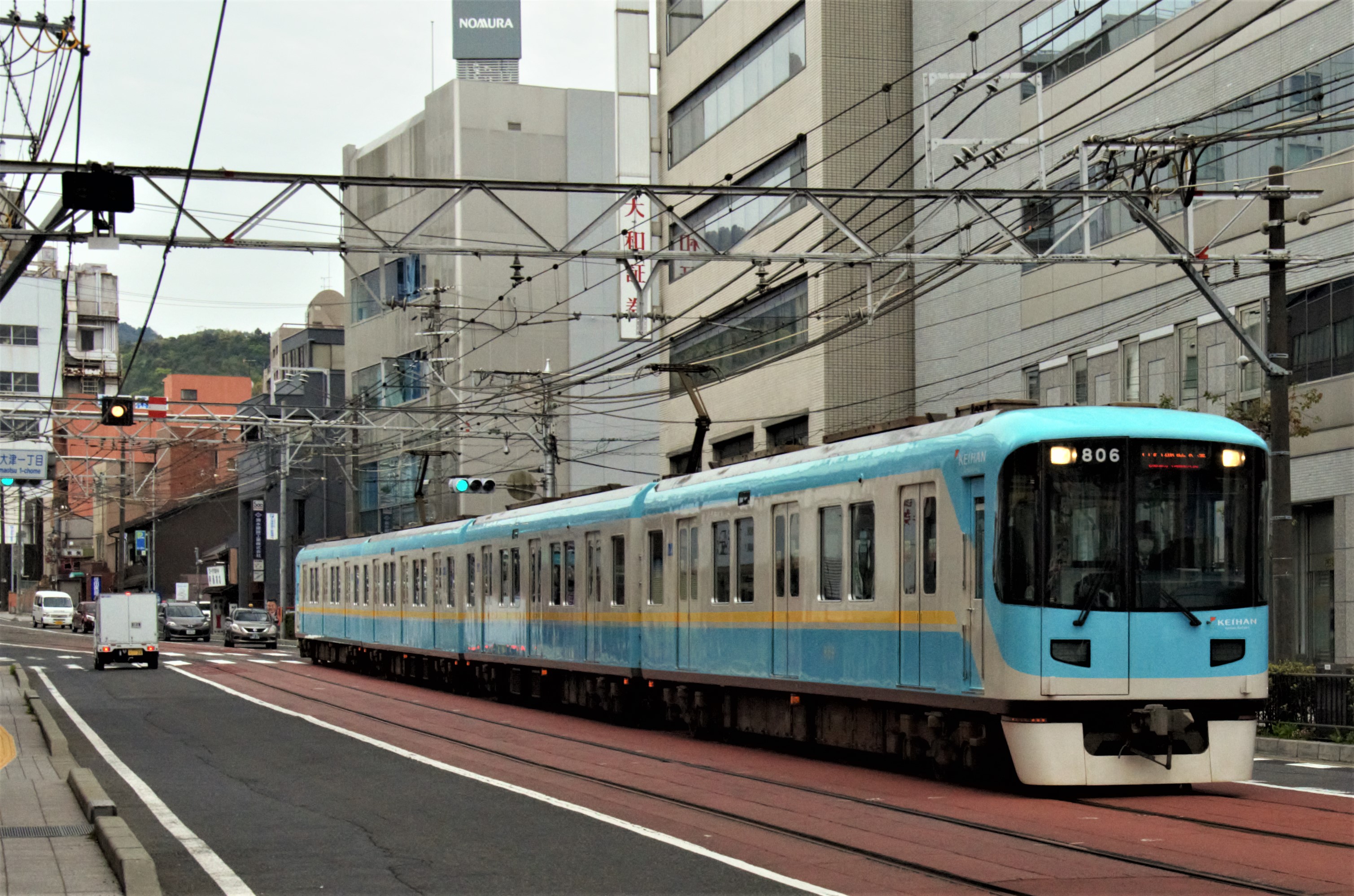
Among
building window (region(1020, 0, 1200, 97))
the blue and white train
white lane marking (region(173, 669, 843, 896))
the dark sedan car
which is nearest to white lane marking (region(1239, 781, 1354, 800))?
the blue and white train

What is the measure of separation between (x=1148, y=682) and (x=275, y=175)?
1110 cm

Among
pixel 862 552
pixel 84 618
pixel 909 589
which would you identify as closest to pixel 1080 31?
pixel 862 552

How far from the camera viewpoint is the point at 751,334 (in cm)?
4612

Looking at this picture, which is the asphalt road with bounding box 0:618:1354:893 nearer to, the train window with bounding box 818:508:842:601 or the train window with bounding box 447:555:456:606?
the train window with bounding box 818:508:842:601

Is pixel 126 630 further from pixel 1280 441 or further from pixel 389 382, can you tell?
pixel 1280 441

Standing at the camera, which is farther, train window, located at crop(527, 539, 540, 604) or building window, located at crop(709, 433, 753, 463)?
building window, located at crop(709, 433, 753, 463)

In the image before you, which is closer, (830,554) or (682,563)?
(830,554)

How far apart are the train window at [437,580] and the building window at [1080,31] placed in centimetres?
1533

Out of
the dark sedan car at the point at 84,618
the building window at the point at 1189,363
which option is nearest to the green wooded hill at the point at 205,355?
the dark sedan car at the point at 84,618

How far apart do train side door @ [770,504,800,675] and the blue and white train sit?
0.08 feet

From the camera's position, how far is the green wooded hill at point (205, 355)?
438ft

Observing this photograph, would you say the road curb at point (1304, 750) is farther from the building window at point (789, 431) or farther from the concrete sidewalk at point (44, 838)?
the building window at point (789, 431)

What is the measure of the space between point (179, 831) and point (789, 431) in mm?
32830

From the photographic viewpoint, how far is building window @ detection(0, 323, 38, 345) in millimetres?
90125
